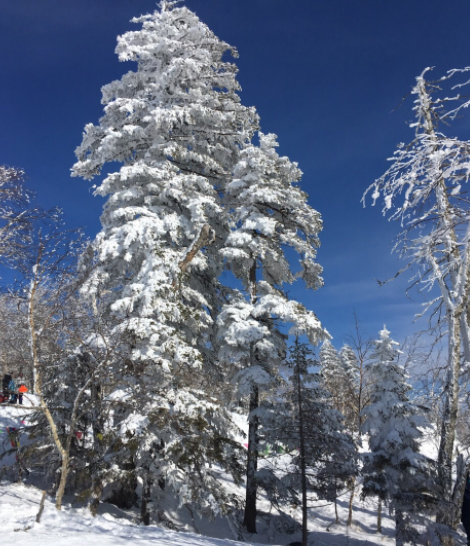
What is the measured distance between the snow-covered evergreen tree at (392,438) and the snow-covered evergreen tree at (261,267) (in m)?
4.73

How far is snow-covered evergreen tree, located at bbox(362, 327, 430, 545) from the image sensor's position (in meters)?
13.6

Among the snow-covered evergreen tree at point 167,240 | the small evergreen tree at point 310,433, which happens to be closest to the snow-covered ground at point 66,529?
the snow-covered evergreen tree at point 167,240

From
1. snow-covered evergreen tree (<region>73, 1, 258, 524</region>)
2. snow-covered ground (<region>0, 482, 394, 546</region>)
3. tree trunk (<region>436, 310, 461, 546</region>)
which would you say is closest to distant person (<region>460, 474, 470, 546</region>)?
tree trunk (<region>436, 310, 461, 546</region>)

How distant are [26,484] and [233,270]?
974cm

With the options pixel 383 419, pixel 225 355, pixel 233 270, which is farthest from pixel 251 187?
pixel 383 419

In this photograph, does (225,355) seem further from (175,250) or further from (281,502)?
(281,502)

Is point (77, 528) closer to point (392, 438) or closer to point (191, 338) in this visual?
point (191, 338)

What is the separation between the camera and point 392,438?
47.3ft

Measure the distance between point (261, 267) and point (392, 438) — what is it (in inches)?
329

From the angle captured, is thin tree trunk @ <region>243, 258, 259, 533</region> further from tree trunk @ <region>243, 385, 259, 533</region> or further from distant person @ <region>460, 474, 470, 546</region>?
distant person @ <region>460, 474, 470, 546</region>

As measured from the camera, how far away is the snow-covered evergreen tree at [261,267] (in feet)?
40.4

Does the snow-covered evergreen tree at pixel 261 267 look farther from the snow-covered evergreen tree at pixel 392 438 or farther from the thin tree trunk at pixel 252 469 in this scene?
the snow-covered evergreen tree at pixel 392 438

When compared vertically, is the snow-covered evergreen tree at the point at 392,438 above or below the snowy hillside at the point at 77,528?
above

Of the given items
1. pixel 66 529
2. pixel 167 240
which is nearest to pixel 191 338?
pixel 167 240
